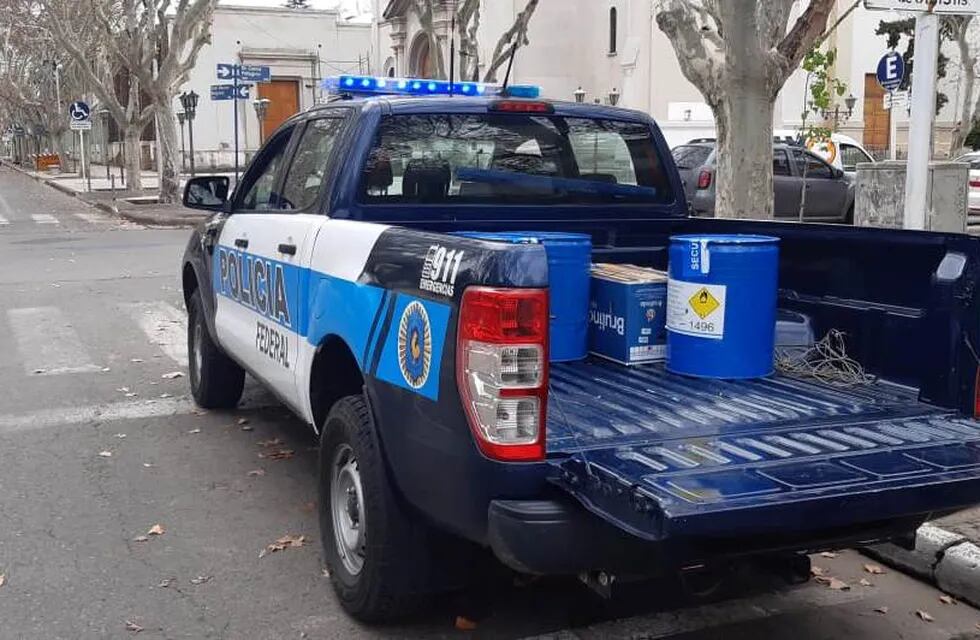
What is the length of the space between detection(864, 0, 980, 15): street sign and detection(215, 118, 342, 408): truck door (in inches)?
141

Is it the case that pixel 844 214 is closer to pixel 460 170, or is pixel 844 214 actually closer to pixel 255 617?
pixel 460 170

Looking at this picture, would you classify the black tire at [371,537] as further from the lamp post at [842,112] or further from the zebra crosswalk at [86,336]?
the lamp post at [842,112]

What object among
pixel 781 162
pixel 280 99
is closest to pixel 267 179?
pixel 781 162

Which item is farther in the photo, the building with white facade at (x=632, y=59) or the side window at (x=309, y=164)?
the building with white facade at (x=632, y=59)

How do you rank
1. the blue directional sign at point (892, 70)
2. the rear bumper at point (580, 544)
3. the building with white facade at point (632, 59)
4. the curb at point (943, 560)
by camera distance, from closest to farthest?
the rear bumper at point (580, 544) < the curb at point (943, 560) < the blue directional sign at point (892, 70) < the building with white facade at point (632, 59)

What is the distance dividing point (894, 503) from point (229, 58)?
57.2 meters

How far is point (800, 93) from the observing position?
1521 inches

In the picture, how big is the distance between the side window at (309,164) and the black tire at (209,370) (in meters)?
1.81

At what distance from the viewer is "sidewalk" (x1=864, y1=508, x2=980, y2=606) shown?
14.7 feet

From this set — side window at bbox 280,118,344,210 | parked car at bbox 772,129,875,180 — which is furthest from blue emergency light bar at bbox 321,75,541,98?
parked car at bbox 772,129,875,180

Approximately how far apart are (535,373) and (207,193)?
157 inches

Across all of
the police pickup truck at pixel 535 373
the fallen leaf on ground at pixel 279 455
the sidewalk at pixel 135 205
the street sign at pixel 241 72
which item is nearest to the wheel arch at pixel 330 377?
the police pickup truck at pixel 535 373

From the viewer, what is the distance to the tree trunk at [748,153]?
35.0 ft

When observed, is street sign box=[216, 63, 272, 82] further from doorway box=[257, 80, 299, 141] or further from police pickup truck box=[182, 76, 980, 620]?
doorway box=[257, 80, 299, 141]
